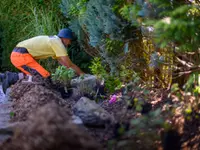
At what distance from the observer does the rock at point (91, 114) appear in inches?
193

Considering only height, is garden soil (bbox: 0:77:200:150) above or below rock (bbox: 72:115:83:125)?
above

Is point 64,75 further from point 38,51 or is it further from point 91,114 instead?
point 91,114

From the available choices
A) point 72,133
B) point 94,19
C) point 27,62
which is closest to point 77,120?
point 72,133

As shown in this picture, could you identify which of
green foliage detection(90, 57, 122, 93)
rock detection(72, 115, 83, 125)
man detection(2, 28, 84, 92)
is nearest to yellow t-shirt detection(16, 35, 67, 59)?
man detection(2, 28, 84, 92)

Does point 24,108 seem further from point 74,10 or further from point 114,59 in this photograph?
point 74,10

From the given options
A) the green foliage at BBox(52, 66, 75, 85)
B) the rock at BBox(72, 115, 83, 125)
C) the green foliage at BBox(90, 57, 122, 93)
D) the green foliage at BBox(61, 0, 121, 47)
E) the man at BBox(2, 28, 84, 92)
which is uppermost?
the green foliage at BBox(61, 0, 121, 47)

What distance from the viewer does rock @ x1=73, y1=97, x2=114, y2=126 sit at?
4.89 meters

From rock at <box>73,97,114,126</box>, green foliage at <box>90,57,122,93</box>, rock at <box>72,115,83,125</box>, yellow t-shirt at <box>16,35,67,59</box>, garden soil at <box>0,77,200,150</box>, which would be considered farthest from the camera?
green foliage at <box>90,57,122,93</box>

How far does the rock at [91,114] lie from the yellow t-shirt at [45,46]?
6.43ft

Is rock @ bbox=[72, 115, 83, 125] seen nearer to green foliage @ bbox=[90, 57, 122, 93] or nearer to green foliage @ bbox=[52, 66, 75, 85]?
green foliage @ bbox=[90, 57, 122, 93]

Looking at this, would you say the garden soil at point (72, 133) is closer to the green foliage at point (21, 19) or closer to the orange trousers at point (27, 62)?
the orange trousers at point (27, 62)

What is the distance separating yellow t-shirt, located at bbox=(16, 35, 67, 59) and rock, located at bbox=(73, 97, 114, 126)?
196 centimetres

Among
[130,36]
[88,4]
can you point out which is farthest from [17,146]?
[88,4]

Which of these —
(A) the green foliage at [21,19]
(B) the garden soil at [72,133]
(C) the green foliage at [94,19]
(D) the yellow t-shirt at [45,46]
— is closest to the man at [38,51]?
(D) the yellow t-shirt at [45,46]
